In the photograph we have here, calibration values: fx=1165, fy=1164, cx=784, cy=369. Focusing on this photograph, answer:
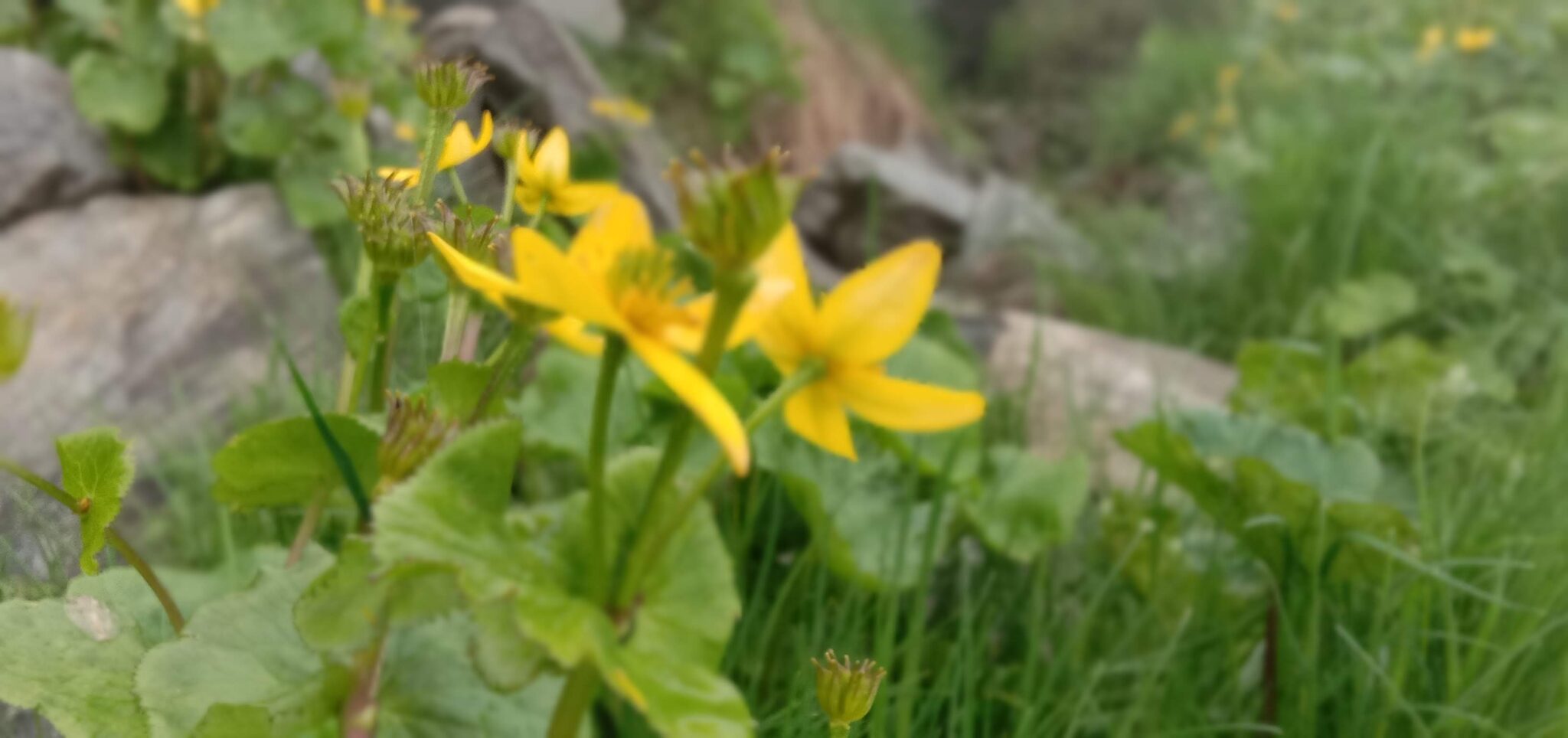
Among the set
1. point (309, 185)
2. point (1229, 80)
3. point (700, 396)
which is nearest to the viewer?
point (700, 396)

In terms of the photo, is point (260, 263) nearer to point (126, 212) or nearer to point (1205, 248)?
point (126, 212)

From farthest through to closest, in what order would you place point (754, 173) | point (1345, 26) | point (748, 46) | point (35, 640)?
point (1345, 26) < point (748, 46) < point (35, 640) < point (754, 173)

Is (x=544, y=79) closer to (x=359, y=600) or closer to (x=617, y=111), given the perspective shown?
(x=617, y=111)

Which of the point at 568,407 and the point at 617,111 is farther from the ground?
the point at 617,111

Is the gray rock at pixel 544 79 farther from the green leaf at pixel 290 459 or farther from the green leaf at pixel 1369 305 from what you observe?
the green leaf at pixel 290 459

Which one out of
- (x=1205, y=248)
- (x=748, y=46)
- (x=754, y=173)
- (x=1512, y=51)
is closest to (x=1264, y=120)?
(x=1205, y=248)

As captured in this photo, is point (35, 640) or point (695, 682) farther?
point (35, 640)

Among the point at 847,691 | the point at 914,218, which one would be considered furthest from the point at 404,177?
the point at 914,218
